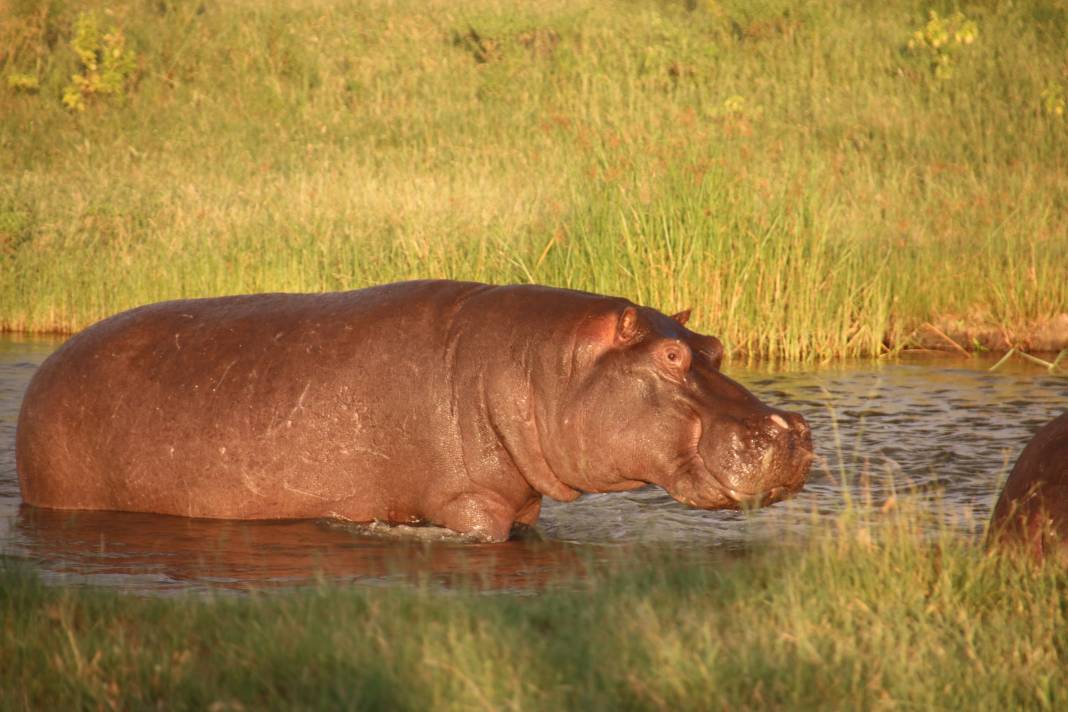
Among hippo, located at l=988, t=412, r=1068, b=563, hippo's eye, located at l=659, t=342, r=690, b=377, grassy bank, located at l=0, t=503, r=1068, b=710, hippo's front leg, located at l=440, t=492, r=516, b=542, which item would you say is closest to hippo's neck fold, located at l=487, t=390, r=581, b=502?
hippo's front leg, located at l=440, t=492, r=516, b=542

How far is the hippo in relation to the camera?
14.8 feet

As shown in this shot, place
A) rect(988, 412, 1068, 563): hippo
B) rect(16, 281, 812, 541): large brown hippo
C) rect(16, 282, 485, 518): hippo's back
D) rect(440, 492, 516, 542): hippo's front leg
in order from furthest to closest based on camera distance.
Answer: rect(16, 282, 485, 518): hippo's back < rect(440, 492, 516, 542): hippo's front leg < rect(16, 281, 812, 541): large brown hippo < rect(988, 412, 1068, 563): hippo

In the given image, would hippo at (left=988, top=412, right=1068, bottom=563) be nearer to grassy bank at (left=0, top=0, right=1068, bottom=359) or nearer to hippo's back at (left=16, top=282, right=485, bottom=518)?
hippo's back at (left=16, top=282, right=485, bottom=518)

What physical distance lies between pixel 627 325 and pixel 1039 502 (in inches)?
58.9

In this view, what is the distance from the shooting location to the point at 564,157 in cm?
1593

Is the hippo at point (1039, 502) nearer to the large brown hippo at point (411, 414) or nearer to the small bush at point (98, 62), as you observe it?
the large brown hippo at point (411, 414)

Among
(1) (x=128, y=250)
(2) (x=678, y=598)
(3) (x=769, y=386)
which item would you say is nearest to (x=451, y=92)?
(1) (x=128, y=250)

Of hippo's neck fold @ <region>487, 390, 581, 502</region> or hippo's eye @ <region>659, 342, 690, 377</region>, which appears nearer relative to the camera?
hippo's eye @ <region>659, 342, 690, 377</region>

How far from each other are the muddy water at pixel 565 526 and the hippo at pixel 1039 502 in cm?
22

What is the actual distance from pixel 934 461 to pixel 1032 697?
371 cm

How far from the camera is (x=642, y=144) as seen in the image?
1087 cm

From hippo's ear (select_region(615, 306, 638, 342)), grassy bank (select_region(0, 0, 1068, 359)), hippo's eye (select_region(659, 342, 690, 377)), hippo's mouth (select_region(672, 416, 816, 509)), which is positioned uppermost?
grassy bank (select_region(0, 0, 1068, 359))

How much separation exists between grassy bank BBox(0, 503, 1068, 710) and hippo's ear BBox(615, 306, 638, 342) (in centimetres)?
104

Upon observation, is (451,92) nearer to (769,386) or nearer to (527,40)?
(527,40)
